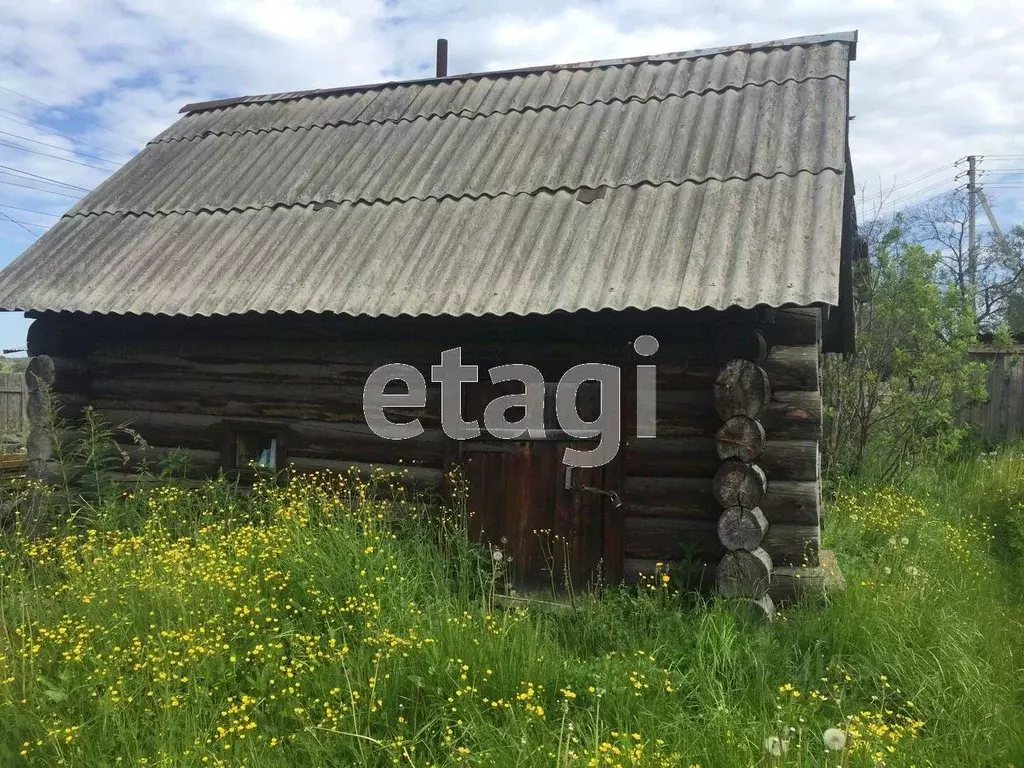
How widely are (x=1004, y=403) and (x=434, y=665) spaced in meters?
13.1

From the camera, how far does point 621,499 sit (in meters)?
5.59

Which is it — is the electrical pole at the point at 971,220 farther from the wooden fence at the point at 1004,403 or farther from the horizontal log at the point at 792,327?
the horizontal log at the point at 792,327

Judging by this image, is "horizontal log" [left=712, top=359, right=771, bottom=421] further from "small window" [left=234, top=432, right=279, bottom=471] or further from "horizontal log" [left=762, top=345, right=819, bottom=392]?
"small window" [left=234, top=432, right=279, bottom=471]

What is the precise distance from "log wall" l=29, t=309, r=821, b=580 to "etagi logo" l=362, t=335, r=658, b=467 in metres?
0.07

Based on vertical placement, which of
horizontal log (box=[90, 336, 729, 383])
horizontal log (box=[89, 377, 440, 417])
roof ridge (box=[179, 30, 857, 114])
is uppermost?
roof ridge (box=[179, 30, 857, 114])

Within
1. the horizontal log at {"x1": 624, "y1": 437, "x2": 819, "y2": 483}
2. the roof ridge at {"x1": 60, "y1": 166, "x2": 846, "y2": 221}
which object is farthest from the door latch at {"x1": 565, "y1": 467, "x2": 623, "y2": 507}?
the roof ridge at {"x1": 60, "y1": 166, "x2": 846, "y2": 221}

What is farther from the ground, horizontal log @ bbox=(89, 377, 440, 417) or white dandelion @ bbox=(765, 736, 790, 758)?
horizontal log @ bbox=(89, 377, 440, 417)

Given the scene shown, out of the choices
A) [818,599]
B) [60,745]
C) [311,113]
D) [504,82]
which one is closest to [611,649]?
[818,599]

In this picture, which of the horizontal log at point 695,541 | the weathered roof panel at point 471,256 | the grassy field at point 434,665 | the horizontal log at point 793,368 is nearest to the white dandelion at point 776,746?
the grassy field at point 434,665

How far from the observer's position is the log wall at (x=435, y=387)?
17.1 ft

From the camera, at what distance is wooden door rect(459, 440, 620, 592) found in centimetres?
562

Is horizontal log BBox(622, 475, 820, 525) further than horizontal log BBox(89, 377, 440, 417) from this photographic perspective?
No

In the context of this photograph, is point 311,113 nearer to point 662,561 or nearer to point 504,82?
point 504,82

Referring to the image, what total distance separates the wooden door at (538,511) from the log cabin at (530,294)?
0.02 meters
